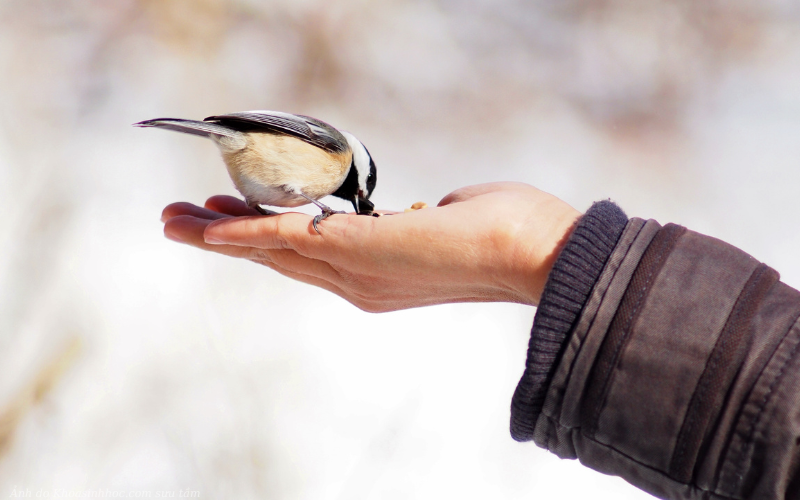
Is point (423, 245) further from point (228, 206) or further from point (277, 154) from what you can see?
point (228, 206)

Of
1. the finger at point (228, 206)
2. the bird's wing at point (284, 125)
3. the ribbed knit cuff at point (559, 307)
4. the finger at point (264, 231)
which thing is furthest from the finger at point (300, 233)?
the ribbed knit cuff at point (559, 307)

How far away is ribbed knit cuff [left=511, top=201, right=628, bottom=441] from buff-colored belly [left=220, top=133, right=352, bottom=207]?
0.69m

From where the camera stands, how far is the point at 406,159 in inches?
77.2

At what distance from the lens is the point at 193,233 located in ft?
4.40

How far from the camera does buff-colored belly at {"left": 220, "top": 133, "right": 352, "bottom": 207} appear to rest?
49.5 inches

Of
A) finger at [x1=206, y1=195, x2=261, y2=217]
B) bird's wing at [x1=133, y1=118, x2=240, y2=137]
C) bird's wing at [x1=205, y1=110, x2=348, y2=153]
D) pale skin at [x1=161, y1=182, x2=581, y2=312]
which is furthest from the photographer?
finger at [x1=206, y1=195, x2=261, y2=217]

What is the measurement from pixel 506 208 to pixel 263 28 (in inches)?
48.8

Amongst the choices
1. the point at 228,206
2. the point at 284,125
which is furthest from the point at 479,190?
the point at 228,206

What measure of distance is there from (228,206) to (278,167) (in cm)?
40

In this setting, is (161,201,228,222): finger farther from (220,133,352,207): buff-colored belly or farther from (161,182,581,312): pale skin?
(220,133,352,207): buff-colored belly

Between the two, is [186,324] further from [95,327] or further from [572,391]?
[572,391]

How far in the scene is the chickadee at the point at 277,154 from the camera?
125 centimetres

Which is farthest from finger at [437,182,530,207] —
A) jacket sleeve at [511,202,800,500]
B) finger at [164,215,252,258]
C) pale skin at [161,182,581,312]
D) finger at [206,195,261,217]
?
finger at [206,195,261,217]

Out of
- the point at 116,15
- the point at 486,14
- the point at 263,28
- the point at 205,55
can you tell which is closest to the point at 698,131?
the point at 486,14
